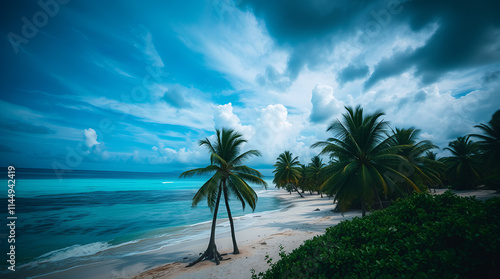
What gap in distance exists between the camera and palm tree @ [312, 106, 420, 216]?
11.0m

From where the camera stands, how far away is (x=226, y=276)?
8297 mm

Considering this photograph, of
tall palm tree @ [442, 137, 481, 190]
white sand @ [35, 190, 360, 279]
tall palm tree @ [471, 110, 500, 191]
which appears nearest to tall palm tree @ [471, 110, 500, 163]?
tall palm tree @ [471, 110, 500, 191]

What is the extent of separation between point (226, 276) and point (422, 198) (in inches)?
326

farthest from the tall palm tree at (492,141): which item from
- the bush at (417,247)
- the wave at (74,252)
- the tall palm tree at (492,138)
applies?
the wave at (74,252)

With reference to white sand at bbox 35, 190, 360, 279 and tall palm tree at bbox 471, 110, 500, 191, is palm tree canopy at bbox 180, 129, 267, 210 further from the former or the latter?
tall palm tree at bbox 471, 110, 500, 191

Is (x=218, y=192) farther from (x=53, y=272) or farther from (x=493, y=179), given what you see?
(x=493, y=179)

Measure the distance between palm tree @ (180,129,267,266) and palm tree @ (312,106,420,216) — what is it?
5.23m

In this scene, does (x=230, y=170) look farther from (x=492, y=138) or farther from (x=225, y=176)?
(x=492, y=138)

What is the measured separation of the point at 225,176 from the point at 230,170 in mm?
661

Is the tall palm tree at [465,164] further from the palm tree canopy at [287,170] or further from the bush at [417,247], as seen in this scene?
the bush at [417,247]

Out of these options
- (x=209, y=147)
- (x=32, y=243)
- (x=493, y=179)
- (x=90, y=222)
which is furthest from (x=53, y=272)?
(x=493, y=179)

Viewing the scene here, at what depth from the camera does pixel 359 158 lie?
11.8 m

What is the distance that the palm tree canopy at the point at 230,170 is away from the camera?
10.7 meters

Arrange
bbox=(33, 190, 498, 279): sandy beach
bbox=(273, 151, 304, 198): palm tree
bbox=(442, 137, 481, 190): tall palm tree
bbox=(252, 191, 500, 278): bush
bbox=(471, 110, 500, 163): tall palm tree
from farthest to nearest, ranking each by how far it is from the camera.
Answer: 1. bbox=(273, 151, 304, 198): palm tree
2. bbox=(442, 137, 481, 190): tall palm tree
3. bbox=(471, 110, 500, 163): tall palm tree
4. bbox=(33, 190, 498, 279): sandy beach
5. bbox=(252, 191, 500, 278): bush
